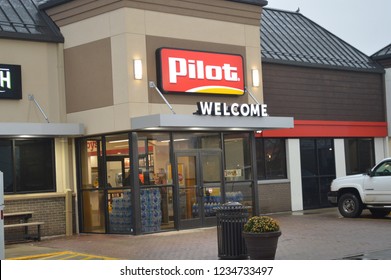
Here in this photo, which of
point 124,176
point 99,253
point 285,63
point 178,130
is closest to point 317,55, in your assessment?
point 285,63

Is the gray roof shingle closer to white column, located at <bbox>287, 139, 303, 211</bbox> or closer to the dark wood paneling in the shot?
the dark wood paneling

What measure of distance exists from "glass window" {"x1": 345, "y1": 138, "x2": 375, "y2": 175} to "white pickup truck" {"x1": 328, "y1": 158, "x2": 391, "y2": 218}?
5.10 metres

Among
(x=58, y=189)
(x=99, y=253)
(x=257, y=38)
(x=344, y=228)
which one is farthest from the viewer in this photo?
(x=257, y=38)

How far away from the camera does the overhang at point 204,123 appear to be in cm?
1750

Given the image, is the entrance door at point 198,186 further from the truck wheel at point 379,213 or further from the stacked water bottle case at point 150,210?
the truck wheel at point 379,213

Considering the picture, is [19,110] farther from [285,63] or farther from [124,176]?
[285,63]

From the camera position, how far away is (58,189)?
774 inches

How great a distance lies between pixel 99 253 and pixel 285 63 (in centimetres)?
1244

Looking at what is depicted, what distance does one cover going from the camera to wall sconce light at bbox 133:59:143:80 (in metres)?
18.2

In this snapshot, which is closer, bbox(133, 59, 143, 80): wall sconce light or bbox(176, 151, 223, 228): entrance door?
bbox(133, 59, 143, 80): wall sconce light

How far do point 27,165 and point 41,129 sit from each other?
1.30 meters

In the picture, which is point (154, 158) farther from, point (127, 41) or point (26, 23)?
point (26, 23)

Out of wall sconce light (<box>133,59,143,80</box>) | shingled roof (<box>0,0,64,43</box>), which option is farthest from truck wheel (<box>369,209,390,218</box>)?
shingled roof (<box>0,0,64,43</box>)

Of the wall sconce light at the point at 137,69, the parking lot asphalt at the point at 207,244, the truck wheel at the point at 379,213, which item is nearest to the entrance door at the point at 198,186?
the parking lot asphalt at the point at 207,244
